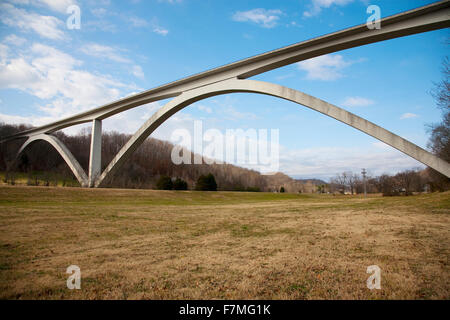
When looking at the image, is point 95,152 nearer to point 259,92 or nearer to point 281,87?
point 259,92

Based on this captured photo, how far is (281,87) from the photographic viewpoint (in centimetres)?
1377

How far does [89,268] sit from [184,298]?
5.71 ft

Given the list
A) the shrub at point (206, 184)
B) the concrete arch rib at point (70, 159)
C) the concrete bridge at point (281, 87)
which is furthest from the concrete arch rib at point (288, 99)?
the shrub at point (206, 184)

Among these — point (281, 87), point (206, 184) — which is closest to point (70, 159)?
point (206, 184)

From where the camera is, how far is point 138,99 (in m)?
20.7

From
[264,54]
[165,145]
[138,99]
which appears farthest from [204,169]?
[264,54]

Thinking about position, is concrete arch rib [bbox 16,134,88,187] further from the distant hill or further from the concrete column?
the distant hill

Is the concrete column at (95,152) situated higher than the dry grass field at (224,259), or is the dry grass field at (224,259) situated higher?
the concrete column at (95,152)

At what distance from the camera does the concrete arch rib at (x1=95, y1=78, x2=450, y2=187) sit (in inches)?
404

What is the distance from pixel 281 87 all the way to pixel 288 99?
787 millimetres

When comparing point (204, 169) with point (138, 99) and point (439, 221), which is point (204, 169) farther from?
point (439, 221)

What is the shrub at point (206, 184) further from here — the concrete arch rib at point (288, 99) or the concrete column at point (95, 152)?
the concrete column at point (95, 152)

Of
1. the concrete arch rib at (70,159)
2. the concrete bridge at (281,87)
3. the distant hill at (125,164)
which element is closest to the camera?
the concrete bridge at (281,87)

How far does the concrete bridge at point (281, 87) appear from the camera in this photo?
10.1 m
